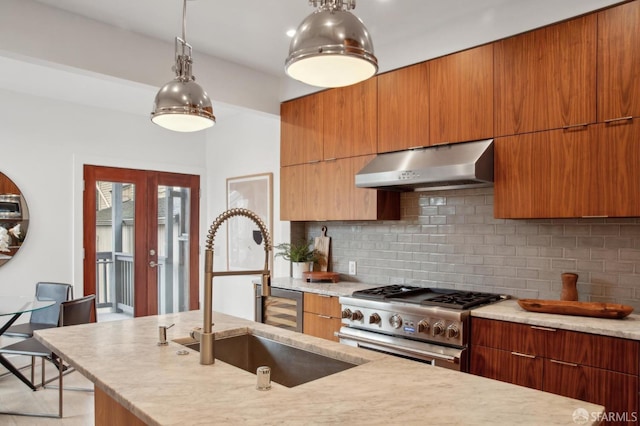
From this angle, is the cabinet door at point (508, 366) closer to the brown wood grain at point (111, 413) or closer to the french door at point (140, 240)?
the brown wood grain at point (111, 413)

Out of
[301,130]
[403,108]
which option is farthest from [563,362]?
[301,130]

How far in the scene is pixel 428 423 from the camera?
1102 mm

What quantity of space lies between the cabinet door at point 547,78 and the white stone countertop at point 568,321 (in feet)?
3.57

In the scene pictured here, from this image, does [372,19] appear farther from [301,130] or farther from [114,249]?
[114,249]

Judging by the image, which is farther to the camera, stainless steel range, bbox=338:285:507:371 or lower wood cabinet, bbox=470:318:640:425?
stainless steel range, bbox=338:285:507:371

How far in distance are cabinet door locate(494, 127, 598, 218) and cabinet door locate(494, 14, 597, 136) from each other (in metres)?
0.08

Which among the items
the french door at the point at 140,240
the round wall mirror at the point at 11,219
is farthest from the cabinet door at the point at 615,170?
the round wall mirror at the point at 11,219

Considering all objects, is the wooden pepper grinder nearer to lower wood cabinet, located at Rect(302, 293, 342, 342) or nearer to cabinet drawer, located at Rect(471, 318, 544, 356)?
cabinet drawer, located at Rect(471, 318, 544, 356)

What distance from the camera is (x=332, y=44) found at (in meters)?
1.42

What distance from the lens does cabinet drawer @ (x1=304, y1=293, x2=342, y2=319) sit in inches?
134

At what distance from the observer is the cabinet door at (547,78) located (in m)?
2.57

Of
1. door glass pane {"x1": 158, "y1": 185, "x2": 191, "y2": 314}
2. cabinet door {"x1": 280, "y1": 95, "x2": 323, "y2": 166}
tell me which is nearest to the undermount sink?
cabinet door {"x1": 280, "y1": 95, "x2": 323, "y2": 166}

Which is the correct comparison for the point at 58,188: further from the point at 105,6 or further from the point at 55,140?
the point at 105,6

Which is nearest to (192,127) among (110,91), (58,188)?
(110,91)
